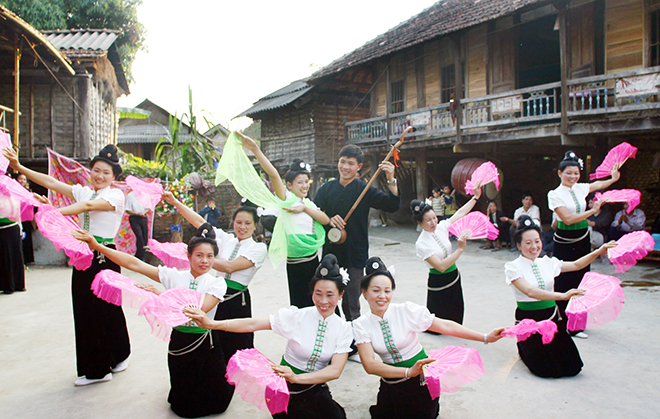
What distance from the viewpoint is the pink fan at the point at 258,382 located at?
7.22 feet

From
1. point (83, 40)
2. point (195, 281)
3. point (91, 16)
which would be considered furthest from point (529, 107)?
point (91, 16)

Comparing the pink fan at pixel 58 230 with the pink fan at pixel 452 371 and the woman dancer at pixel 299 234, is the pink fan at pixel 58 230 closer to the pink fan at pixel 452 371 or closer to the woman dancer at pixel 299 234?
the woman dancer at pixel 299 234

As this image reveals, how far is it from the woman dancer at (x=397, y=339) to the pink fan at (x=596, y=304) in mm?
1059

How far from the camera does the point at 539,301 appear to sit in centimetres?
343

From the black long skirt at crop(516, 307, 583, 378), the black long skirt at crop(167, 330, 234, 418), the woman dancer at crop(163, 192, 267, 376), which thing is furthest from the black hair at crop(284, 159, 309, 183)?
the black long skirt at crop(516, 307, 583, 378)

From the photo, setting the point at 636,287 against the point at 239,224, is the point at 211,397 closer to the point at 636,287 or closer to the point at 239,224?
the point at 239,224

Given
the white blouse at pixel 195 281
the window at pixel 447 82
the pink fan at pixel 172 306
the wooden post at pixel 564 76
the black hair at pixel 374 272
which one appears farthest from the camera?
the window at pixel 447 82

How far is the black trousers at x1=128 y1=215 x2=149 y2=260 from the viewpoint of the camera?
8.79m

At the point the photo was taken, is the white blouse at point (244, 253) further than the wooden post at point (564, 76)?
No

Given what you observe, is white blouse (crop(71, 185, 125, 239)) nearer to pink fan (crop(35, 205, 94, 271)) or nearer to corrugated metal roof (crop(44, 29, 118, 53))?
pink fan (crop(35, 205, 94, 271))

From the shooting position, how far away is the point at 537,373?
3.38m

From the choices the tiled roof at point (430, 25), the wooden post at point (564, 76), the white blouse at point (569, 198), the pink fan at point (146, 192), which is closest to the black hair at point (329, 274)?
the pink fan at point (146, 192)

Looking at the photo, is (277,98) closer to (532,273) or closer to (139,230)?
(139,230)

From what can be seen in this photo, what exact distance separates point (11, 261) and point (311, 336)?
19.9 ft
